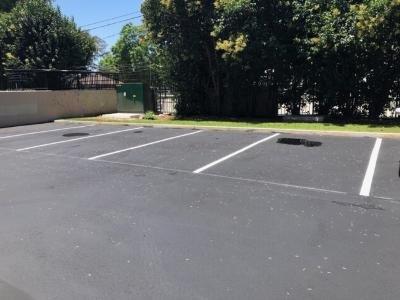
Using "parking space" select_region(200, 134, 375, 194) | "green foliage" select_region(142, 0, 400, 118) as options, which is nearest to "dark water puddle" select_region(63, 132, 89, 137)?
"green foliage" select_region(142, 0, 400, 118)

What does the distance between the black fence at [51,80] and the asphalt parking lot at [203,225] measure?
44.3 feet

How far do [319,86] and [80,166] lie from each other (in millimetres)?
10971

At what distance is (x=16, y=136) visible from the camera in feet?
48.1

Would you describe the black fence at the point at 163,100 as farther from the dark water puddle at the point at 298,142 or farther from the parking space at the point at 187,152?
the dark water puddle at the point at 298,142

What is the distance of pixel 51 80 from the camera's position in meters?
22.5

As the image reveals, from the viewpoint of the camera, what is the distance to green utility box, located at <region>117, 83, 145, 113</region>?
73.9ft

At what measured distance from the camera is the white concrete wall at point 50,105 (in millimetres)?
18969

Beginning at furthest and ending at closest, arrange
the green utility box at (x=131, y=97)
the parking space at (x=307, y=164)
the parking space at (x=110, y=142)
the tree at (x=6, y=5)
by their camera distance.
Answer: the tree at (x=6, y=5)
the green utility box at (x=131, y=97)
the parking space at (x=110, y=142)
the parking space at (x=307, y=164)

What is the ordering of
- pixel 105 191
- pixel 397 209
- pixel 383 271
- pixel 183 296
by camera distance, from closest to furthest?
pixel 183 296
pixel 383 271
pixel 397 209
pixel 105 191

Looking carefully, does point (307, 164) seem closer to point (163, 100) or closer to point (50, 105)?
point (163, 100)

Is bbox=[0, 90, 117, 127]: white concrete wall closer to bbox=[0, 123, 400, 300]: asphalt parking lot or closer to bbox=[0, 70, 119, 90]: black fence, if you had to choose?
bbox=[0, 70, 119, 90]: black fence

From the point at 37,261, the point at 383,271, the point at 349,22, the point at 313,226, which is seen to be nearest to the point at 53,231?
the point at 37,261

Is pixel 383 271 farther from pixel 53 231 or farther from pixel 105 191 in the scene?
pixel 105 191

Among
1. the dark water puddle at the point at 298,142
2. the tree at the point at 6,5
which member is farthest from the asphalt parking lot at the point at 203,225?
the tree at the point at 6,5
